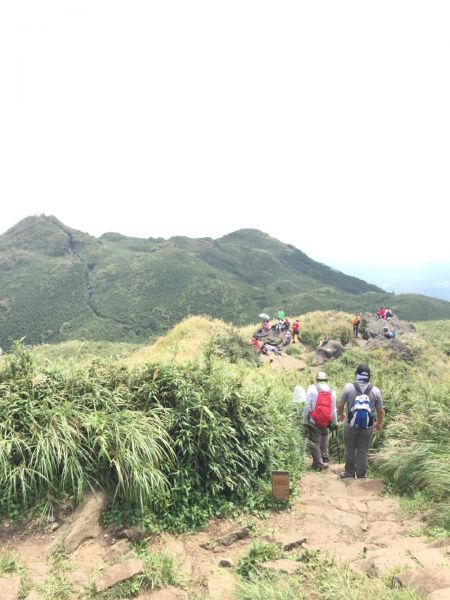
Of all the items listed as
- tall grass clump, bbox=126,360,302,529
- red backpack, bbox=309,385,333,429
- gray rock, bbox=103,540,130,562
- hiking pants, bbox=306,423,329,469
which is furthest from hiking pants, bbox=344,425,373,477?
gray rock, bbox=103,540,130,562

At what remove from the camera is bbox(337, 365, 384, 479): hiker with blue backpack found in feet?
22.2

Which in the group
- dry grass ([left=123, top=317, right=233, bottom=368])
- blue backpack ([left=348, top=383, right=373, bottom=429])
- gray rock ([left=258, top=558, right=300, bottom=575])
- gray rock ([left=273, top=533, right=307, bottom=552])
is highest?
blue backpack ([left=348, top=383, right=373, bottom=429])

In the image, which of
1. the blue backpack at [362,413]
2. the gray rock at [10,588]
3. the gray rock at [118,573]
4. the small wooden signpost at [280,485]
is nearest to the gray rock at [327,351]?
the blue backpack at [362,413]

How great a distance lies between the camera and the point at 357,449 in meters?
7.07

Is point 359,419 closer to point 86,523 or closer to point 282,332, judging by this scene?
point 86,523

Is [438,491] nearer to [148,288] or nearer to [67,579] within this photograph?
[67,579]

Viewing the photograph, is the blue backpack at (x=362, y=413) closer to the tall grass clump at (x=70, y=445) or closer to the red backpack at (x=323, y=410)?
the red backpack at (x=323, y=410)

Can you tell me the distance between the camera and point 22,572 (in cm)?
399

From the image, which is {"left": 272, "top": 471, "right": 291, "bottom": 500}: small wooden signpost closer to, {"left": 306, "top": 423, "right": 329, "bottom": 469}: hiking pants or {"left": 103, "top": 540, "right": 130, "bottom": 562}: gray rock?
{"left": 306, "top": 423, "right": 329, "bottom": 469}: hiking pants

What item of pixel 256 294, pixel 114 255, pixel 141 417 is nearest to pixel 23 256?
pixel 114 255

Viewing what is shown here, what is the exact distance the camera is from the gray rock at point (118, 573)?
3.85 meters

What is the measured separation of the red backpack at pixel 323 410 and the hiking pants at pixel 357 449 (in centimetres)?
46

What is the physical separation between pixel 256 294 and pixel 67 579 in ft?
349

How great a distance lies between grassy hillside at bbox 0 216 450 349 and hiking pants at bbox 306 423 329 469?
7376 cm
